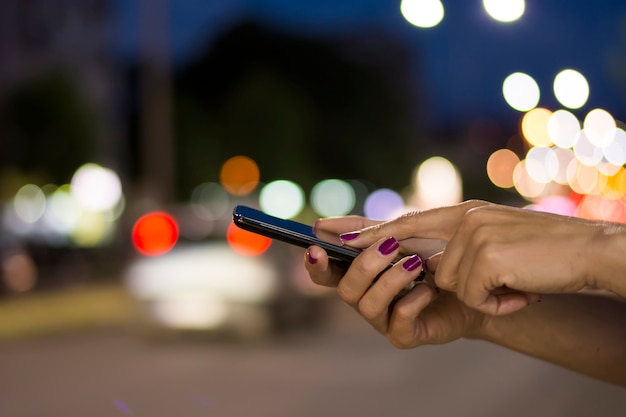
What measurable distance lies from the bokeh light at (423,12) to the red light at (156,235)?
8.70 meters

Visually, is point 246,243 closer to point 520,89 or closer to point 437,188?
point 520,89

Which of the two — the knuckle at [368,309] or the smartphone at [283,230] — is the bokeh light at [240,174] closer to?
the smartphone at [283,230]

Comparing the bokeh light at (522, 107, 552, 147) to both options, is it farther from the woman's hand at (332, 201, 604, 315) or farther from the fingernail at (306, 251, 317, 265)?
the woman's hand at (332, 201, 604, 315)

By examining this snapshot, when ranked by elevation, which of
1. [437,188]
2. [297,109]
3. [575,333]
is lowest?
[437,188]

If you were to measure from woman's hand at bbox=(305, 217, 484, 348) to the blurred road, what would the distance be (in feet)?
15.8

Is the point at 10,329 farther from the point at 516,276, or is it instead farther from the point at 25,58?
the point at 25,58

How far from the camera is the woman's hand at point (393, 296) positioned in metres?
1.99

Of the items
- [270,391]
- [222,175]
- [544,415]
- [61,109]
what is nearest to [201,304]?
[270,391]

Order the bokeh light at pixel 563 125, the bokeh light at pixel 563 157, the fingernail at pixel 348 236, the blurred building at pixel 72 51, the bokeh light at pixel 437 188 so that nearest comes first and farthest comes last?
the fingernail at pixel 348 236 < the bokeh light at pixel 563 125 < the bokeh light at pixel 563 157 < the bokeh light at pixel 437 188 < the blurred building at pixel 72 51

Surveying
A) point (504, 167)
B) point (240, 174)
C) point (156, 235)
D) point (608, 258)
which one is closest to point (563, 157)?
point (156, 235)

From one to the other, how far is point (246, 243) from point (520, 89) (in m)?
7.02

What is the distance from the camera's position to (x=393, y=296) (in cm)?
202

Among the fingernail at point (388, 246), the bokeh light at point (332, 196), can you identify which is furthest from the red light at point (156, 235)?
the bokeh light at point (332, 196)

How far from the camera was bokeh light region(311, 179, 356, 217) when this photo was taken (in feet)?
234
